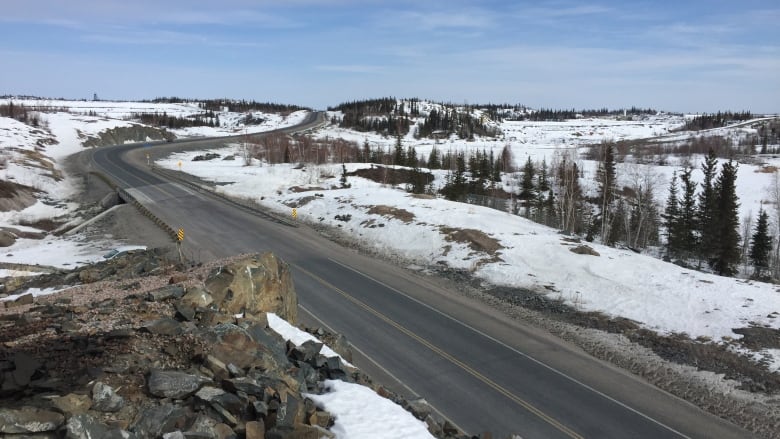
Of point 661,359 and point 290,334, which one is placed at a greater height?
point 290,334

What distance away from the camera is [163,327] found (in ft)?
32.4

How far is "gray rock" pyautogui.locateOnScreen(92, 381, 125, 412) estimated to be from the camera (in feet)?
23.0

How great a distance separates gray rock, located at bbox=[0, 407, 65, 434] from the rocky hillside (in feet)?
0.04

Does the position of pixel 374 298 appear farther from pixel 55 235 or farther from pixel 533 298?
pixel 55 235

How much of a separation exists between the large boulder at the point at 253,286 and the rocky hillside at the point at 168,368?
40mm

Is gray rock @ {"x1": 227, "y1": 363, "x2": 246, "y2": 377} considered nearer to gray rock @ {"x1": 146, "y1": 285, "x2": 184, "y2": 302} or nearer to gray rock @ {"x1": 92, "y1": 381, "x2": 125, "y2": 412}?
gray rock @ {"x1": 92, "y1": 381, "x2": 125, "y2": 412}

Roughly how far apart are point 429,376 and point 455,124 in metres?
191

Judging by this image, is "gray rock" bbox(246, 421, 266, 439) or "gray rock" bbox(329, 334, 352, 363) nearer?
"gray rock" bbox(246, 421, 266, 439)

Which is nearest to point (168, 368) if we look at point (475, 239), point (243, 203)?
point (475, 239)

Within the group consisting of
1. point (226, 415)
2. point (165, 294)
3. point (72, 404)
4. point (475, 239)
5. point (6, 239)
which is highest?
point (72, 404)

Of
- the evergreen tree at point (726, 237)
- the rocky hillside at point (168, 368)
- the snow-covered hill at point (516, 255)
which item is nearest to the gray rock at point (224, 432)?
the rocky hillside at point (168, 368)

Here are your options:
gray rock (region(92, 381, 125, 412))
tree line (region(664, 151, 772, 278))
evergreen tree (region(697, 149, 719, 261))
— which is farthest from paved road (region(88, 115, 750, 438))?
evergreen tree (region(697, 149, 719, 261))

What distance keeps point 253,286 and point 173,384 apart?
583cm

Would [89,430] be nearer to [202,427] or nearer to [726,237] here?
[202,427]
